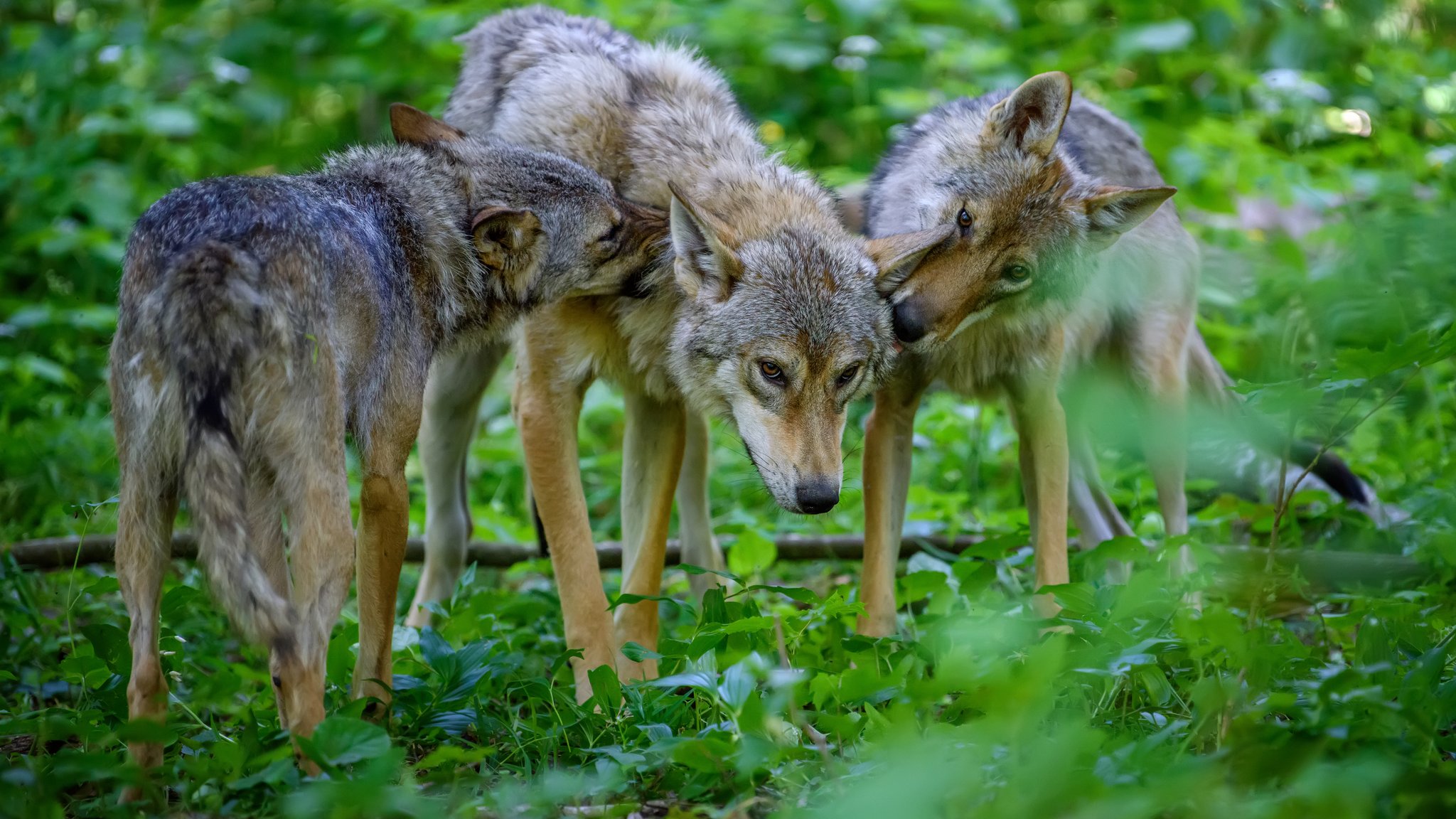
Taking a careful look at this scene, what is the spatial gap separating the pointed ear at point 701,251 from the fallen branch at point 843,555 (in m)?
1.41

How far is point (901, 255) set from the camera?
13.8 feet

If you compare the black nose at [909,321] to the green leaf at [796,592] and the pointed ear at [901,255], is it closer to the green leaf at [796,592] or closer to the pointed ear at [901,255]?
the pointed ear at [901,255]

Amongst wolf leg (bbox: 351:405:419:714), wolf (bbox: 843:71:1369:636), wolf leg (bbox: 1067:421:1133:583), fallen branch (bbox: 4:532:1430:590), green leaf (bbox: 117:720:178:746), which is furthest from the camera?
wolf leg (bbox: 1067:421:1133:583)

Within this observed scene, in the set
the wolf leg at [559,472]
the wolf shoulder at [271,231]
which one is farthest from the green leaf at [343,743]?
the wolf leg at [559,472]

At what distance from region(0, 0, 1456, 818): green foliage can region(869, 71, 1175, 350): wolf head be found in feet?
1.73

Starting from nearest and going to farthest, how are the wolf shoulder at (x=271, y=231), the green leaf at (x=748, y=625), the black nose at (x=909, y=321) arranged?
the wolf shoulder at (x=271, y=231) → the green leaf at (x=748, y=625) → the black nose at (x=909, y=321)

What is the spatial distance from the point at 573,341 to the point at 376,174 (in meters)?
0.95

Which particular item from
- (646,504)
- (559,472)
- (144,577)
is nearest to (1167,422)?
(646,504)

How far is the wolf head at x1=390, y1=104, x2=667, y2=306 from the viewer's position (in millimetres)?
4164

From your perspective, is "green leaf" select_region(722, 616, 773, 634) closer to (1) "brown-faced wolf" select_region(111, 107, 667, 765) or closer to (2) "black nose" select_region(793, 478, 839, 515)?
(2) "black nose" select_region(793, 478, 839, 515)

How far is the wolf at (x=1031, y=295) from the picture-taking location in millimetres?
4316

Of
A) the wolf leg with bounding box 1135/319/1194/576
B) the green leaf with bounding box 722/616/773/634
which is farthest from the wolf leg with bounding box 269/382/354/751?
the wolf leg with bounding box 1135/319/1194/576

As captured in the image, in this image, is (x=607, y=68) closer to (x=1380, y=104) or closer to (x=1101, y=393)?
(x=1101, y=393)

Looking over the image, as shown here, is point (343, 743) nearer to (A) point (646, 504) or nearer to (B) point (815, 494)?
(B) point (815, 494)
